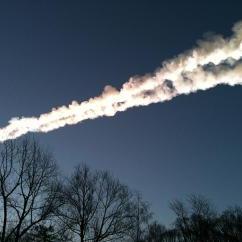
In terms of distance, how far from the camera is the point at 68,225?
4169 centimetres

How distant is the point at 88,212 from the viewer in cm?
4312

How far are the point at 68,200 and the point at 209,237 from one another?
4130cm

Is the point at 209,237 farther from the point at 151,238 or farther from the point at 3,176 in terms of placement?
the point at 3,176

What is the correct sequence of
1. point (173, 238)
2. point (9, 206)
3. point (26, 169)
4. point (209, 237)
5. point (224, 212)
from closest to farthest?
point (9, 206)
point (26, 169)
point (209, 237)
point (224, 212)
point (173, 238)

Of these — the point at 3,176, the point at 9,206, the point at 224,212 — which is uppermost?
the point at 224,212

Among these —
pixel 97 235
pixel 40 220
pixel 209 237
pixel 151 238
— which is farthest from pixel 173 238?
pixel 40 220

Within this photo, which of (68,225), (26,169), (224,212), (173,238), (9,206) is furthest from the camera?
(173,238)

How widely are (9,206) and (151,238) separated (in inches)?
2136

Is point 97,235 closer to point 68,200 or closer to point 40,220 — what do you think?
point 68,200

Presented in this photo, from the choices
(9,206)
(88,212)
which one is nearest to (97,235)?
(88,212)

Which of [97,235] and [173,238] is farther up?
[173,238]

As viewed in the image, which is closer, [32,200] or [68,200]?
[32,200]

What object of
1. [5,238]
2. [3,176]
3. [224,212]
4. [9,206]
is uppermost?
[224,212]

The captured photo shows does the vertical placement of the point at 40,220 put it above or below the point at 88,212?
below
